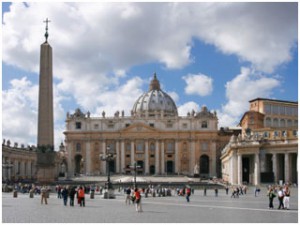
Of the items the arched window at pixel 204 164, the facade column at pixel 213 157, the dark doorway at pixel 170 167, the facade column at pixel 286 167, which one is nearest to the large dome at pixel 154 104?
the dark doorway at pixel 170 167

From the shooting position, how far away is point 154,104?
426ft

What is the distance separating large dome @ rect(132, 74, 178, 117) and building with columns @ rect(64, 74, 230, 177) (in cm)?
2078

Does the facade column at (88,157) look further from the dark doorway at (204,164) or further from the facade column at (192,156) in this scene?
the dark doorway at (204,164)

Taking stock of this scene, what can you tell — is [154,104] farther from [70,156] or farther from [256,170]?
[256,170]

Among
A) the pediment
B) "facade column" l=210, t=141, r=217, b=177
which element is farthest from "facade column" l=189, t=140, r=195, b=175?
the pediment

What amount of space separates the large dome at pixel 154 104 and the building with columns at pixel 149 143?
20.8 meters

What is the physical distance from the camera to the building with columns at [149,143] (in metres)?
104

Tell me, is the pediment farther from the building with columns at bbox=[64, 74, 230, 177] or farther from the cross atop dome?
the cross atop dome

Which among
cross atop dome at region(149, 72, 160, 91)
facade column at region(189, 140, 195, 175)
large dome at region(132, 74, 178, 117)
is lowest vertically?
facade column at region(189, 140, 195, 175)

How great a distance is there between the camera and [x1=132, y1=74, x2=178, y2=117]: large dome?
5059 inches

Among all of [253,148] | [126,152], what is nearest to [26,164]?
[126,152]

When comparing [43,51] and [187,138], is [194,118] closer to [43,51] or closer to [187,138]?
[187,138]

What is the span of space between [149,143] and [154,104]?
1028 inches

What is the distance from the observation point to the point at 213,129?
105 meters
